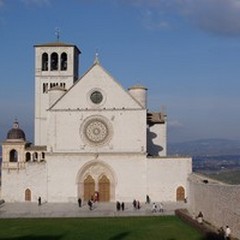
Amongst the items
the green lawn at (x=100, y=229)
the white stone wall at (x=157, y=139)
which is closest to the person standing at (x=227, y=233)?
the green lawn at (x=100, y=229)

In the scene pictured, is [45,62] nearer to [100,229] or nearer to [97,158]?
[97,158]

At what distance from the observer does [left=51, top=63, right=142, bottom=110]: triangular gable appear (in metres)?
56.4

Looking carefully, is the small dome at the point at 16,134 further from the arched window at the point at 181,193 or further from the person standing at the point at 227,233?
the person standing at the point at 227,233

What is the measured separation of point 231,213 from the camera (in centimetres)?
3316

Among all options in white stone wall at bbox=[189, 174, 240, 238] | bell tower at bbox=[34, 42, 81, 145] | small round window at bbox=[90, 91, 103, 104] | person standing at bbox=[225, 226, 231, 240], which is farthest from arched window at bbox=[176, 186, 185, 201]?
person standing at bbox=[225, 226, 231, 240]

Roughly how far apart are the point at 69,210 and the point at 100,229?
11.9 m

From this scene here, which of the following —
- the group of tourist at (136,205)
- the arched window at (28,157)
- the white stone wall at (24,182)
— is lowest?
the group of tourist at (136,205)

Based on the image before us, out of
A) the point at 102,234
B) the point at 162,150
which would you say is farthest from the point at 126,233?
the point at 162,150

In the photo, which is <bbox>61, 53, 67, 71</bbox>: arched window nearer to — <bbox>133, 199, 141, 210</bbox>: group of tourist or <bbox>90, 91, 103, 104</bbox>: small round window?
<bbox>90, 91, 103, 104</bbox>: small round window

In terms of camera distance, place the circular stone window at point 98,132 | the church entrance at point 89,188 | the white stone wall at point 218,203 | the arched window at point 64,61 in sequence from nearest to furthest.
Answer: the white stone wall at point 218,203, the church entrance at point 89,188, the circular stone window at point 98,132, the arched window at point 64,61

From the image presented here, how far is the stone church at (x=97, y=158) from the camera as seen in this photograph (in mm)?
55656

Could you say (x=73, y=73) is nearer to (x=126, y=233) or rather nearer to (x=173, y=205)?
(x=173, y=205)

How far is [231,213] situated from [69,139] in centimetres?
2569

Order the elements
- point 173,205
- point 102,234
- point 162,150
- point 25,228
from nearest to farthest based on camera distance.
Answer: point 102,234 < point 25,228 < point 173,205 < point 162,150
